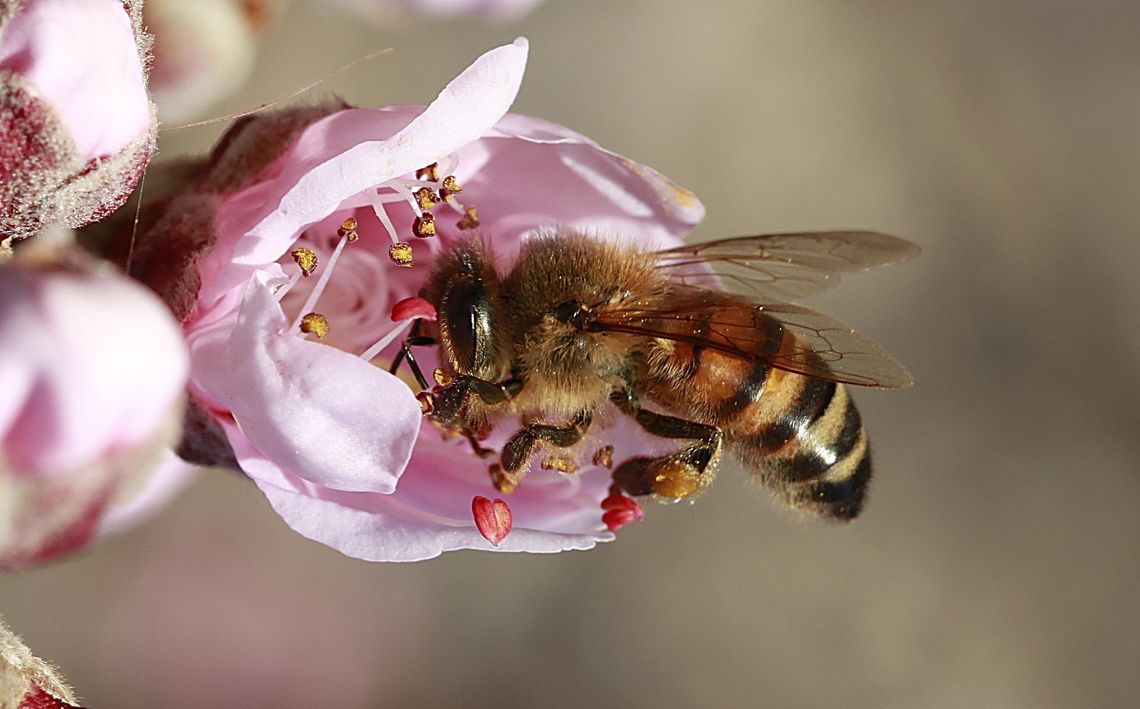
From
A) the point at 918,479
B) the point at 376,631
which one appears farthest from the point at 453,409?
the point at 918,479

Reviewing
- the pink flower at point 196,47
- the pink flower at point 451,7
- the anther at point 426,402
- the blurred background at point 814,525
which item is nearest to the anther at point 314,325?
the anther at point 426,402

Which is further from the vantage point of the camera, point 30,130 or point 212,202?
point 212,202

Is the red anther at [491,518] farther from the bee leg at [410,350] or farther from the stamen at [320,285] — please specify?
the stamen at [320,285]

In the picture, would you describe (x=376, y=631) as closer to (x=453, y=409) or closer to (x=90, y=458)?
(x=453, y=409)

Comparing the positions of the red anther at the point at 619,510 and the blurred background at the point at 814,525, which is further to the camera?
the blurred background at the point at 814,525

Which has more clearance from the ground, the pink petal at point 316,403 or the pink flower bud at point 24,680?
the pink petal at point 316,403

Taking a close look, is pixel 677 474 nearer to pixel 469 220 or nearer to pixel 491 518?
pixel 491 518

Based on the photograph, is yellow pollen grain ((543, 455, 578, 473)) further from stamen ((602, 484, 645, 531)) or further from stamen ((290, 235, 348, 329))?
stamen ((290, 235, 348, 329))

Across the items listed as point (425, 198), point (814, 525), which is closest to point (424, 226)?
point (425, 198)

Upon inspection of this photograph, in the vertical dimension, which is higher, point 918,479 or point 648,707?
point 918,479

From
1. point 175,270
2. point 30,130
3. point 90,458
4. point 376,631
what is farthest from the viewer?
point 376,631
